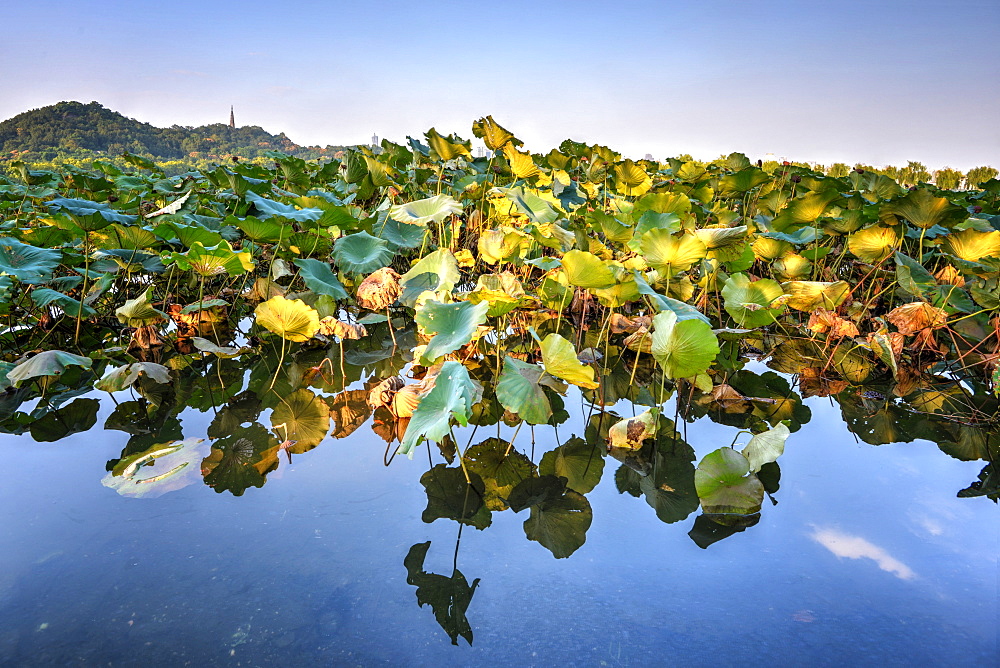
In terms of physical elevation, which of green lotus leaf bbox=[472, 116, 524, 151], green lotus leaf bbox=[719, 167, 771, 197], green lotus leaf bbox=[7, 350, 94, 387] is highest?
green lotus leaf bbox=[472, 116, 524, 151]

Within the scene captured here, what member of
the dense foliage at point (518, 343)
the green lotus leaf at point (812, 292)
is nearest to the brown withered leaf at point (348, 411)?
the dense foliage at point (518, 343)

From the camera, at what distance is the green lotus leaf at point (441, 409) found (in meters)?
1.01

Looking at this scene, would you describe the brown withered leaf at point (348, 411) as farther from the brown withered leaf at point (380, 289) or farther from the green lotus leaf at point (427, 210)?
the green lotus leaf at point (427, 210)

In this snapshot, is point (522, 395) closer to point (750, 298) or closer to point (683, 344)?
point (683, 344)

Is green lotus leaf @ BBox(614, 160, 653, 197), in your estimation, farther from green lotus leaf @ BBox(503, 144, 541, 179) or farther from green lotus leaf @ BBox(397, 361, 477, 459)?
green lotus leaf @ BBox(397, 361, 477, 459)

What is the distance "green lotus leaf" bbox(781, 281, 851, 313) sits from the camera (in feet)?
6.27

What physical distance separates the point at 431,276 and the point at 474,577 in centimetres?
108

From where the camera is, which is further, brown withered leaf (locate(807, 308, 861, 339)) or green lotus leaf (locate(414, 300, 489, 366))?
brown withered leaf (locate(807, 308, 861, 339))

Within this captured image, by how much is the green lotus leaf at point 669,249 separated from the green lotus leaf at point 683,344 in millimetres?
305

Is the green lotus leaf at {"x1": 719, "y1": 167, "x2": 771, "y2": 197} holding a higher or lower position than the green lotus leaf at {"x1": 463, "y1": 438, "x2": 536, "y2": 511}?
higher

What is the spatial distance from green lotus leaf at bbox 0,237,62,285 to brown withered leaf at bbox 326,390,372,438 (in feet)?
3.26

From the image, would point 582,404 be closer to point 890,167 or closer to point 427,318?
point 427,318

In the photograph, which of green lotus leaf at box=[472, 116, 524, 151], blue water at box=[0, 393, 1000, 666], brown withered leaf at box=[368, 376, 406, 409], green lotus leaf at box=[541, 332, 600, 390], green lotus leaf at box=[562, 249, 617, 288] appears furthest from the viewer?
green lotus leaf at box=[472, 116, 524, 151]

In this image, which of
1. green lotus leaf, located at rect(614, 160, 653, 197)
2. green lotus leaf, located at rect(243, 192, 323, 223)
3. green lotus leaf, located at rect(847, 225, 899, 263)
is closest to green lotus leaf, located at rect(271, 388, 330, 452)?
green lotus leaf, located at rect(243, 192, 323, 223)
